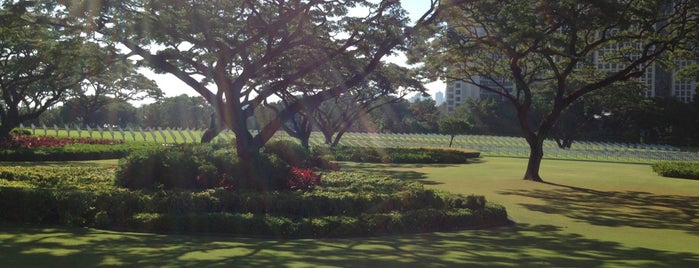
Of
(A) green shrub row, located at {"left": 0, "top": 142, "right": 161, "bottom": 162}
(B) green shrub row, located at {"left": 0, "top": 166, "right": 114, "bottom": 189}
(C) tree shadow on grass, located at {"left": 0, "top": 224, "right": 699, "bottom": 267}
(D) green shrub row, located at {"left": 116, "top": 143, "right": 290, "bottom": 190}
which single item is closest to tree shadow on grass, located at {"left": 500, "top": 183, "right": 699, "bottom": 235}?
(C) tree shadow on grass, located at {"left": 0, "top": 224, "right": 699, "bottom": 267}

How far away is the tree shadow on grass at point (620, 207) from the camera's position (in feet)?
37.8

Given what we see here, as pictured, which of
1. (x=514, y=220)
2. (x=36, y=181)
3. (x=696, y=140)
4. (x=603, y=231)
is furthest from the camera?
(x=696, y=140)

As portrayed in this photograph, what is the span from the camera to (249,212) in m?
9.38

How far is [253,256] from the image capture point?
6758mm

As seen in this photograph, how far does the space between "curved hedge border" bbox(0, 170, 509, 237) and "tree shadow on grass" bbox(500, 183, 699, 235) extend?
9.76ft

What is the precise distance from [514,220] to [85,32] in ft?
37.3

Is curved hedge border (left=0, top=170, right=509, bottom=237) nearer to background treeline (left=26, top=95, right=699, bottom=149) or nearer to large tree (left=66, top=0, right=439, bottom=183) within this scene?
large tree (left=66, top=0, right=439, bottom=183)

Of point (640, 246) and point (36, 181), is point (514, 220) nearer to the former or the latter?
point (640, 246)

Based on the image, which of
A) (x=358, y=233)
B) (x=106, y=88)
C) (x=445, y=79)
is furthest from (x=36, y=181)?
(x=106, y=88)

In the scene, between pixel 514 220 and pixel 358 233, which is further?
pixel 514 220

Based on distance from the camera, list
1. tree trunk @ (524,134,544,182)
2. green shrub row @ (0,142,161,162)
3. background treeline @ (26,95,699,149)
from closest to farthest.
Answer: tree trunk @ (524,134,544,182) < green shrub row @ (0,142,161,162) < background treeline @ (26,95,699,149)

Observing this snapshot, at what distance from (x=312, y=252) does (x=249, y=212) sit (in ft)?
8.22

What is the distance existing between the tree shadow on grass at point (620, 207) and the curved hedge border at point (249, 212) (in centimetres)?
298

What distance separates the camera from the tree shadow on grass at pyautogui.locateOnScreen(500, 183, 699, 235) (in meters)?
11.5
